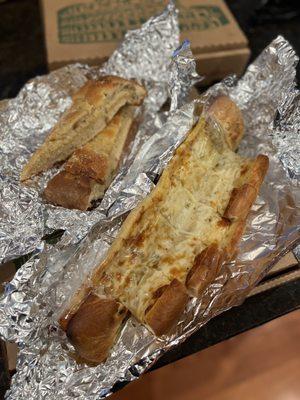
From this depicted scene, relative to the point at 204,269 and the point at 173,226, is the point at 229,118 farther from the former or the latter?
the point at 204,269

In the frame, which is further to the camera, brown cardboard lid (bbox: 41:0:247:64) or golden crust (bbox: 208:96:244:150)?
brown cardboard lid (bbox: 41:0:247:64)

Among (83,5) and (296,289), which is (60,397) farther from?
(83,5)

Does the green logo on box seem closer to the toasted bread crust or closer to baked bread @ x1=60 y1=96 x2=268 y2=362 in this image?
baked bread @ x1=60 y1=96 x2=268 y2=362

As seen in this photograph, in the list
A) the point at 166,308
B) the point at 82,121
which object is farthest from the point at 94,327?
the point at 82,121

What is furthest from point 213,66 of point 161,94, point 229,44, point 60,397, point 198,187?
point 60,397

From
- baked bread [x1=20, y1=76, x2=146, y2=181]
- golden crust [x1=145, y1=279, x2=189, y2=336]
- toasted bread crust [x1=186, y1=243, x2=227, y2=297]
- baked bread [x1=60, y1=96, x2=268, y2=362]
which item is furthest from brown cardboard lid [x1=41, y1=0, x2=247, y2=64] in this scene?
golden crust [x1=145, y1=279, x2=189, y2=336]

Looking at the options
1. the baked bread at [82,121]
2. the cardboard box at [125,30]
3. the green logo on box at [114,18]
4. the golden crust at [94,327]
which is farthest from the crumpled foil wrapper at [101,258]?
the green logo on box at [114,18]

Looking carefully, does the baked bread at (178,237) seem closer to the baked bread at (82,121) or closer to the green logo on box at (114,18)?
the baked bread at (82,121)
